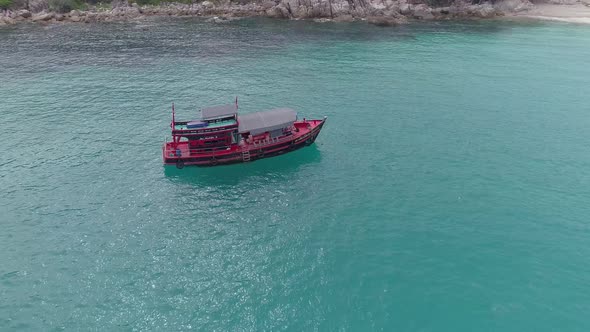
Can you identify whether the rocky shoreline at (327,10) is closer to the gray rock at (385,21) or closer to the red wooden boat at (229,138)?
the gray rock at (385,21)

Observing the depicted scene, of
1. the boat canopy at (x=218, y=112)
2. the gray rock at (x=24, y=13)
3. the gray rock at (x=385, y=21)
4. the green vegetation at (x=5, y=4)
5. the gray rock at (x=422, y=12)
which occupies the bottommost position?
the boat canopy at (x=218, y=112)

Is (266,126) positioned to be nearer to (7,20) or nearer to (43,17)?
(43,17)

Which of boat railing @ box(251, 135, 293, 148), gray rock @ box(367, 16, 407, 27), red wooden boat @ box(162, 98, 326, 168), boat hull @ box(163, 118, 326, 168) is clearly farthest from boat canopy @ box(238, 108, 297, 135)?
gray rock @ box(367, 16, 407, 27)

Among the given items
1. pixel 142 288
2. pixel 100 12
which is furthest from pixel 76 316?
pixel 100 12

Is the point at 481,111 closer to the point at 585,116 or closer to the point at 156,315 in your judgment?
the point at 585,116

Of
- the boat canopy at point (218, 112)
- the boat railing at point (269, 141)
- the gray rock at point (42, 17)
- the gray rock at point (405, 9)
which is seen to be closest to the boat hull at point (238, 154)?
the boat railing at point (269, 141)

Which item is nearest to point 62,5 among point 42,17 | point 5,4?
point 42,17
